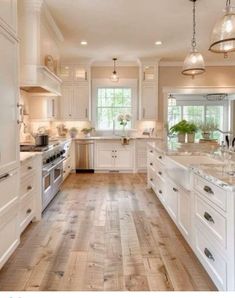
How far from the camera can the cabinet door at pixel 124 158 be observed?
7598 mm

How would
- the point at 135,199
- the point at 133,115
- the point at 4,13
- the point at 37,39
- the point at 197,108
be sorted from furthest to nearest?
the point at 197,108
the point at 133,115
the point at 135,199
the point at 37,39
the point at 4,13

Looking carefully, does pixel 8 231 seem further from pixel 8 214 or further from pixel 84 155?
pixel 84 155

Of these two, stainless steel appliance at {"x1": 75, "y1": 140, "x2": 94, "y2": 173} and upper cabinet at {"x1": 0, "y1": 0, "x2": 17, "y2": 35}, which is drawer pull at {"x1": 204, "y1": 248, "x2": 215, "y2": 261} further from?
stainless steel appliance at {"x1": 75, "y1": 140, "x2": 94, "y2": 173}

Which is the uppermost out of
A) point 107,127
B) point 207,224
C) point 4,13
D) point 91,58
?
point 91,58

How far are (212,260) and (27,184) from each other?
82.0 inches

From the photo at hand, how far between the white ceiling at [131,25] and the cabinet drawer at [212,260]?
11.2 feet

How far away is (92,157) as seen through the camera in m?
7.61

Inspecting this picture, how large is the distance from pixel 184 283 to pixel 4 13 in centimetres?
252

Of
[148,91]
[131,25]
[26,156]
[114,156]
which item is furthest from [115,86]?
[26,156]

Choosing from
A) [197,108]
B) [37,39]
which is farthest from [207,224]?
[197,108]

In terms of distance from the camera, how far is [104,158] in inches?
300

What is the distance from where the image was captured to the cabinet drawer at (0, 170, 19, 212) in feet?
7.45

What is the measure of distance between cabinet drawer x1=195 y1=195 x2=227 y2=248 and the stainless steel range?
2.20 m

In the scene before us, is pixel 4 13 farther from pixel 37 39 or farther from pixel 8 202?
pixel 37 39
